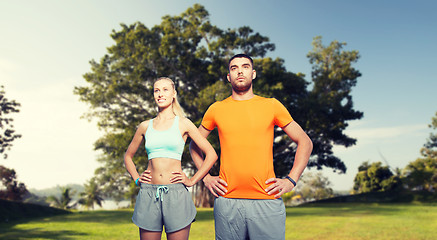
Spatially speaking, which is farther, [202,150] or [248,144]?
[202,150]

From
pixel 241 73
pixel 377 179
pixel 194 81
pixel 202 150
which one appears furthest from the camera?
pixel 377 179

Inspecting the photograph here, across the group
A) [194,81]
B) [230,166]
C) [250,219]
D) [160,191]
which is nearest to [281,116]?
[230,166]

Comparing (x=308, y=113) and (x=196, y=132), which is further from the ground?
(x=308, y=113)

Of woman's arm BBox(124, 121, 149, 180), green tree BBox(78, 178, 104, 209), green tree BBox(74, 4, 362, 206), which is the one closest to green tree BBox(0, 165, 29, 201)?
green tree BBox(74, 4, 362, 206)

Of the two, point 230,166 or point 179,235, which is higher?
point 230,166

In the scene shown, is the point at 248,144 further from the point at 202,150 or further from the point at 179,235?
the point at 179,235

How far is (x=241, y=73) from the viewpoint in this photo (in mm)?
3641

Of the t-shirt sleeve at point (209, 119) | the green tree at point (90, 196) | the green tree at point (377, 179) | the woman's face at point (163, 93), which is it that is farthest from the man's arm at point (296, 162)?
the green tree at point (90, 196)

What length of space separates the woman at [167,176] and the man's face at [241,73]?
71 centimetres

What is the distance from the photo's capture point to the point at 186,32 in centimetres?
2986

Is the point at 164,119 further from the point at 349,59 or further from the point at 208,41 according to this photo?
the point at 349,59

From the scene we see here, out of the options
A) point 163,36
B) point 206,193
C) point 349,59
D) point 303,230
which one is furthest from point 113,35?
point 303,230

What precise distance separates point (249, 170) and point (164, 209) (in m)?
1.00

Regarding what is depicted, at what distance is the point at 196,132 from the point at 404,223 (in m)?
13.2
